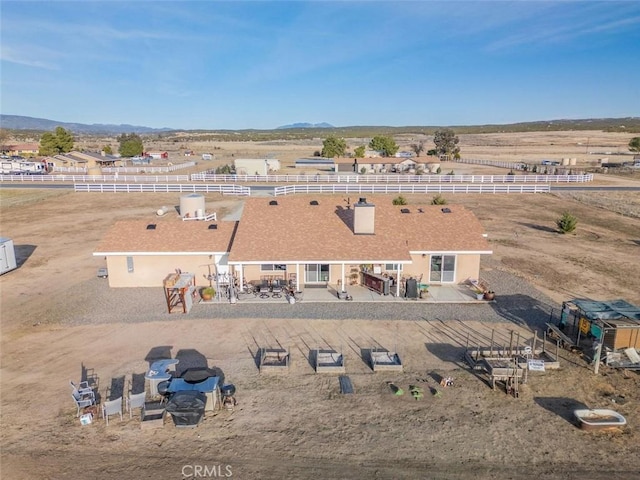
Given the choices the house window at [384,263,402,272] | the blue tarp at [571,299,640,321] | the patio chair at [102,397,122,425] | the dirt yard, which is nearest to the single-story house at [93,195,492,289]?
the house window at [384,263,402,272]

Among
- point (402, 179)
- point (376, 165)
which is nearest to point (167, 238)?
point (402, 179)

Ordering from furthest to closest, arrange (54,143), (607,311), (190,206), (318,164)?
(54,143), (318,164), (190,206), (607,311)

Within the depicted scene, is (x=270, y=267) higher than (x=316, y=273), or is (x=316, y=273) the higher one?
(x=270, y=267)

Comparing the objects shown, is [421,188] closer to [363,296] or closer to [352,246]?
[352,246]

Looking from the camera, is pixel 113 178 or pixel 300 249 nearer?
pixel 300 249

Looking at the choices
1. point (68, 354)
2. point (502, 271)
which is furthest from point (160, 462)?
point (502, 271)

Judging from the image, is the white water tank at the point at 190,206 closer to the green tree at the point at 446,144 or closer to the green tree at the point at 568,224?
the green tree at the point at 568,224

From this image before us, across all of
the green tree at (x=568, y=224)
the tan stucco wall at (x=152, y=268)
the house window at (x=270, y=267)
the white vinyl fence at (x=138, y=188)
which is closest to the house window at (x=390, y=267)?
the house window at (x=270, y=267)
